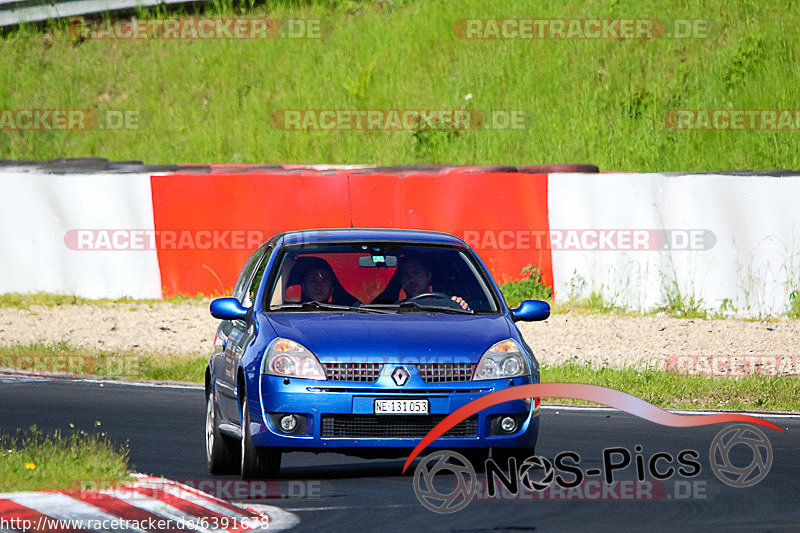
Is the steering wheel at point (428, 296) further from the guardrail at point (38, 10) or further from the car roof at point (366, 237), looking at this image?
the guardrail at point (38, 10)

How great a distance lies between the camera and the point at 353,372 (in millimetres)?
8477

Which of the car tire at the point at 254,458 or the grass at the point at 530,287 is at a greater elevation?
the grass at the point at 530,287

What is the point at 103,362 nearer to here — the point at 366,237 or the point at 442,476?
the point at 366,237

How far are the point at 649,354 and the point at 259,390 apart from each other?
852 cm

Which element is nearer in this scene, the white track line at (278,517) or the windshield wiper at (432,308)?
the white track line at (278,517)

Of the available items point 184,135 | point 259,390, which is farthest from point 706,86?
point 259,390

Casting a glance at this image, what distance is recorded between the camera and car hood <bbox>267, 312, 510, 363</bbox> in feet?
27.9

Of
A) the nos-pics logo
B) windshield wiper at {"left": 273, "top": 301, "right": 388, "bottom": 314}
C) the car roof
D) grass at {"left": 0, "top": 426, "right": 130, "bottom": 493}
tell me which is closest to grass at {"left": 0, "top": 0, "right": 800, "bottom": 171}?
the nos-pics logo

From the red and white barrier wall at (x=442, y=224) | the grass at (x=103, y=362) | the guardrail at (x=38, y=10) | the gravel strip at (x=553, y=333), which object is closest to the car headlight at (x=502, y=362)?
the gravel strip at (x=553, y=333)

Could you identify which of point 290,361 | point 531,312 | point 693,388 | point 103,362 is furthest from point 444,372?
point 103,362

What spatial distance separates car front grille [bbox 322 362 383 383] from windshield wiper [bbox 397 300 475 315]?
903 millimetres

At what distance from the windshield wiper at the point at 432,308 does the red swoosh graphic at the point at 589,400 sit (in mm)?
710

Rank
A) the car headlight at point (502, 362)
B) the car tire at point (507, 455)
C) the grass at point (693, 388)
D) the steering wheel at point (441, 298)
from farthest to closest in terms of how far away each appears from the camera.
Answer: the grass at point (693, 388) < the steering wheel at point (441, 298) < the car tire at point (507, 455) < the car headlight at point (502, 362)

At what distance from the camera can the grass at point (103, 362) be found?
Result: 15.8 metres
